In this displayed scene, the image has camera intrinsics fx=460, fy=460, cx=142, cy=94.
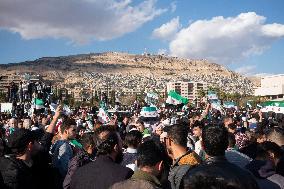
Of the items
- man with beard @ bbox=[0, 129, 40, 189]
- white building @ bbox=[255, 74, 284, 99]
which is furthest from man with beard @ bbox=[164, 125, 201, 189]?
white building @ bbox=[255, 74, 284, 99]

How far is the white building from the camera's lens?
405ft

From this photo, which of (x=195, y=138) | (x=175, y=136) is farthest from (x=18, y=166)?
(x=195, y=138)

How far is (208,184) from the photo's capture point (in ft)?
6.73

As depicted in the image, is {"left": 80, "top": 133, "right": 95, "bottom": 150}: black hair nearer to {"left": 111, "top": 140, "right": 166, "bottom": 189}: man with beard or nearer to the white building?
{"left": 111, "top": 140, "right": 166, "bottom": 189}: man with beard

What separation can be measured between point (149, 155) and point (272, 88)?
418 feet

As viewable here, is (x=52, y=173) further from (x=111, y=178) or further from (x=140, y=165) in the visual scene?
(x=140, y=165)

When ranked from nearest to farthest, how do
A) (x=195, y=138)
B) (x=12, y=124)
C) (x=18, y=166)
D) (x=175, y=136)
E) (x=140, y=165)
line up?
(x=140, y=165) → (x=18, y=166) → (x=175, y=136) → (x=195, y=138) → (x=12, y=124)

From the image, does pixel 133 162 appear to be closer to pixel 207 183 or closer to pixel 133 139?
pixel 133 139

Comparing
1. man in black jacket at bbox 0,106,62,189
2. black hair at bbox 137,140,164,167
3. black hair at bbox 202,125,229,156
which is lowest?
man in black jacket at bbox 0,106,62,189

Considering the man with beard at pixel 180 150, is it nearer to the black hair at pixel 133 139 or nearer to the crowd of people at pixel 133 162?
the crowd of people at pixel 133 162

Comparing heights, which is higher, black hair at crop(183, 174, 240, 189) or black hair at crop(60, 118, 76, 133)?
black hair at crop(183, 174, 240, 189)

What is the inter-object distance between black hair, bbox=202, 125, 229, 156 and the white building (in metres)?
122

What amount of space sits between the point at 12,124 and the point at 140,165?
29.9 ft

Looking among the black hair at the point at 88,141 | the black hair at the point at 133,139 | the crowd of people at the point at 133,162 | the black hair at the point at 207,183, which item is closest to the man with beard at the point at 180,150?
the crowd of people at the point at 133,162
